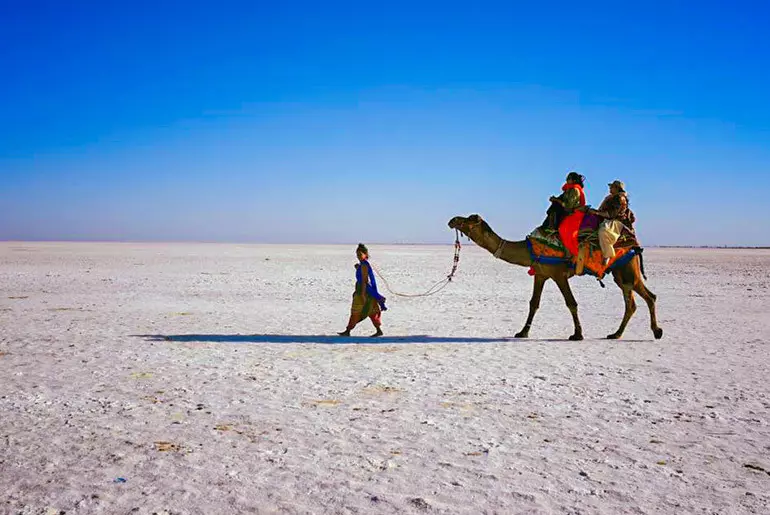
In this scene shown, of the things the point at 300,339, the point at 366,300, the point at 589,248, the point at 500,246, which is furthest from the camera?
the point at 500,246

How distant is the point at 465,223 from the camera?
1159cm

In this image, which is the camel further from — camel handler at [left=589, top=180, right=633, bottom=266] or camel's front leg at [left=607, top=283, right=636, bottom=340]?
camel handler at [left=589, top=180, right=633, bottom=266]

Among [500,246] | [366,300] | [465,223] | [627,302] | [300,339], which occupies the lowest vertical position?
[300,339]

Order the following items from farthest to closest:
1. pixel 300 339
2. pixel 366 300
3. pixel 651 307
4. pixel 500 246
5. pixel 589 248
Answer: pixel 500 246
pixel 366 300
pixel 651 307
pixel 300 339
pixel 589 248

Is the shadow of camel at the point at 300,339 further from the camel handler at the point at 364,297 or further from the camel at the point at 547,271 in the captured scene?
the camel at the point at 547,271

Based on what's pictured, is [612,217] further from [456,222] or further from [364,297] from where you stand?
[364,297]

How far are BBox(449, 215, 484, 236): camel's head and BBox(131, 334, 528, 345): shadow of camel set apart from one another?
2.05 m

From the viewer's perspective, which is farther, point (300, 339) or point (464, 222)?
point (464, 222)

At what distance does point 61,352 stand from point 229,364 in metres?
2.86

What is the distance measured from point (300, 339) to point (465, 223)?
375 cm

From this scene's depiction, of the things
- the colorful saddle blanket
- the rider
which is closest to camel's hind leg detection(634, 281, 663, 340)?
the colorful saddle blanket

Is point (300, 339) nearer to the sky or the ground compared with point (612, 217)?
nearer to the ground

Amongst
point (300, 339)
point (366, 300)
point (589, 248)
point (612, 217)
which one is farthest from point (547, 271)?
point (300, 339)

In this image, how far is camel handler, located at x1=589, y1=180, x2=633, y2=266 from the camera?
1070 cm
